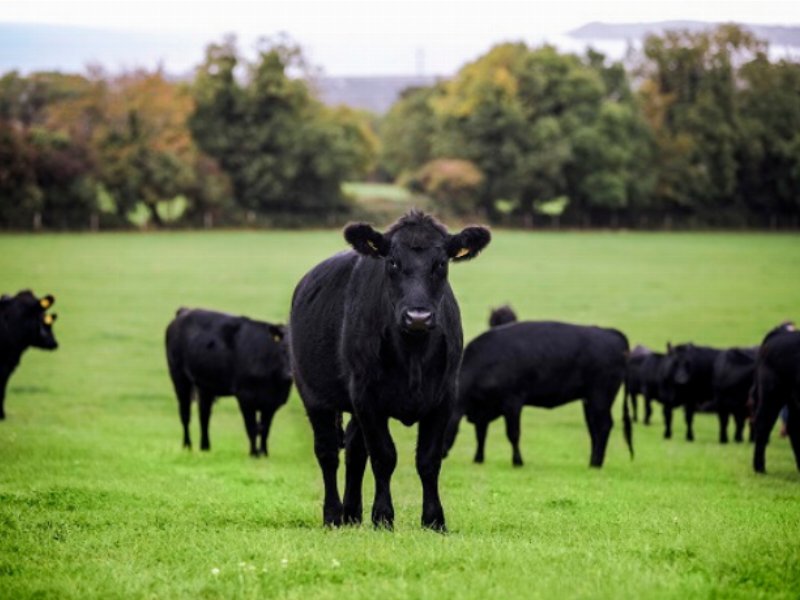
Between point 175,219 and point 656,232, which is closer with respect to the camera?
point 175,219

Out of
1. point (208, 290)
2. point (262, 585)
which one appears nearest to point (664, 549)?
point (262, 585)

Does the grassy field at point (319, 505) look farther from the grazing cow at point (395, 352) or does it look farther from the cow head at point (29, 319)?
the cow head at point (29, 319)

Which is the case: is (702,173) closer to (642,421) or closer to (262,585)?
(642,421)

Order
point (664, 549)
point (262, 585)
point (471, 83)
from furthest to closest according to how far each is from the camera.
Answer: point (471, 83) < point (664, 549) < point (262, 585)

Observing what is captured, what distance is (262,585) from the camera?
6.42 metres

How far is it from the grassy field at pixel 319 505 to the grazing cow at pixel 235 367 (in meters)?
0.54

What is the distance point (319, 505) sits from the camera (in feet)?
35.2

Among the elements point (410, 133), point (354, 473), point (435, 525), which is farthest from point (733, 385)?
point (410, 133)

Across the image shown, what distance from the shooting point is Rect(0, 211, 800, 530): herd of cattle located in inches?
336

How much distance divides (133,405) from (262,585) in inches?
652

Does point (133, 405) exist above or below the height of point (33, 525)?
below

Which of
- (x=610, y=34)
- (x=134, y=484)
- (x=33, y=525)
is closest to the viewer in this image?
(x=33, y=525)

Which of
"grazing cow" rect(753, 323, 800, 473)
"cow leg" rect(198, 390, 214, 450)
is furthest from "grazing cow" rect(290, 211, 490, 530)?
"cow leg" rect(198, 390, 214, 450)

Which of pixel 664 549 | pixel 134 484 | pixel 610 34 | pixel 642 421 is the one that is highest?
pixel 610 34
